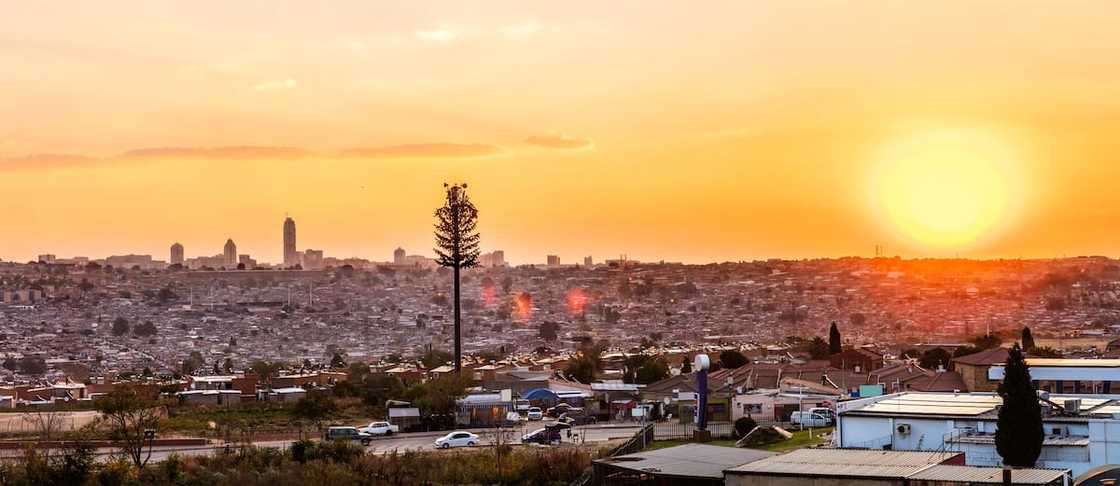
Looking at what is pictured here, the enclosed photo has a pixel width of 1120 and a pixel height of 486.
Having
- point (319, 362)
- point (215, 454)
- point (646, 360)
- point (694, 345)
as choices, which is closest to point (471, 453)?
point (215, 454)

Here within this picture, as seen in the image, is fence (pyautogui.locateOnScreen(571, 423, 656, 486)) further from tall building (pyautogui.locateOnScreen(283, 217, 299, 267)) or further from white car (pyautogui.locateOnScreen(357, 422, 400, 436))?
tall building (pyautogui.locateOnScreen(283, 217, 299, 267))

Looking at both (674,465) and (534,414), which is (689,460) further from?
(534,414)

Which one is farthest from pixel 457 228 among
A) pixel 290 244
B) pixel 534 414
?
pixel 290 244

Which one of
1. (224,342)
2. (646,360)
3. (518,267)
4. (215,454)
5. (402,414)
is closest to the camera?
(215,454)

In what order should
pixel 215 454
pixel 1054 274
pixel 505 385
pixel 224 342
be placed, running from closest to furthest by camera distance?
pixel 215 454 < pixel 505 385 < pixel 224 342 < pixel 1054 274

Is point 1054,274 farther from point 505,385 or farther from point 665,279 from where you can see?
point 505,385

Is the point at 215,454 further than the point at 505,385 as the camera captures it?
No

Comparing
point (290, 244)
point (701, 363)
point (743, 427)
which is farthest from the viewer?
point (290, 244)
